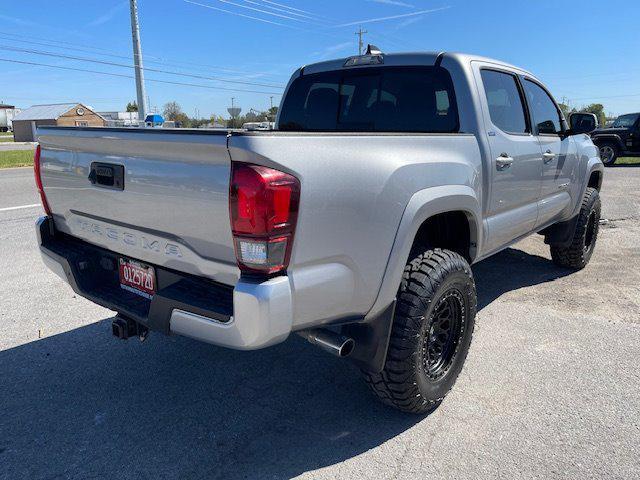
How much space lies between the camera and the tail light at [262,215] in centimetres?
191

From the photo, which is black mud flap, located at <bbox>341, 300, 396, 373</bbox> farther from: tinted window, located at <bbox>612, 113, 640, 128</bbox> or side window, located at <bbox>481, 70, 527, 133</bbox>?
tinted window, located at <bbox>612, 113, 640, 128</bbox>

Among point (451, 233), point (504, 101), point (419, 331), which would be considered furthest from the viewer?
point (504, 101)

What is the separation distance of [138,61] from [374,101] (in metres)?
25.7

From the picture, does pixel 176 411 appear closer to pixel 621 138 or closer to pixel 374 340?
pixel 374 340

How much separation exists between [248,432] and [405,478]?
2.68 ft

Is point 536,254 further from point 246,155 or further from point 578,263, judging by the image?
point 246,155

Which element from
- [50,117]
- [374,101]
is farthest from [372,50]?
[50,117]

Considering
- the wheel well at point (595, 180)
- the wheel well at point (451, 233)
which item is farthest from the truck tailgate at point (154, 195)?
the wheel well at point (595, 180)

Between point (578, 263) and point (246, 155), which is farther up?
point (246, 155)

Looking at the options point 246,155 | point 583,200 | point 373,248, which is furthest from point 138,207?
point 583,200

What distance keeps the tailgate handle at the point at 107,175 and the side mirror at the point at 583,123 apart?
154 inches

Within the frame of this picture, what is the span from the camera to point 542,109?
4.47 metres

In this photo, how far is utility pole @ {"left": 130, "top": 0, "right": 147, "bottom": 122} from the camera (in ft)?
85.2

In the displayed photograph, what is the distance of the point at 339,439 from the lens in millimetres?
2582
